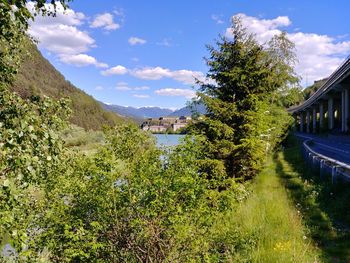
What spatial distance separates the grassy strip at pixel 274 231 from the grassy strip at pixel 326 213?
0.92ft

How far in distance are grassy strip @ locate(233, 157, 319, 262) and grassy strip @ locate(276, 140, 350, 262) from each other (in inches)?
11.0

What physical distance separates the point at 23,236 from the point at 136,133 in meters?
5.14

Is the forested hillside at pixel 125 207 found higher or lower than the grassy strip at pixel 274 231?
higher

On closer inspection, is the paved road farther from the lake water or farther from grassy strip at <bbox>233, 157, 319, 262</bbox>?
the lake water

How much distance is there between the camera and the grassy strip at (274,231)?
293 inches

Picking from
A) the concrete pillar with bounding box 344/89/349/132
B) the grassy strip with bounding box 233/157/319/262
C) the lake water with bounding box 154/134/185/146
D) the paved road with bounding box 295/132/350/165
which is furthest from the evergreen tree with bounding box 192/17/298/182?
the concrete pillar with bounding box 344/89/349/132

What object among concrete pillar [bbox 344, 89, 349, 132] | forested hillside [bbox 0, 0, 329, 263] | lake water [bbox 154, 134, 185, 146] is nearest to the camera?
forested hillside [bbox 0, 0, 329, 263]

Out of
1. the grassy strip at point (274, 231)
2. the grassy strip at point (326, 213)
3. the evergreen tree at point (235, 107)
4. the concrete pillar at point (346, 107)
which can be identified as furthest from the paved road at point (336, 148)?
the grassy strip at point (274, 231)

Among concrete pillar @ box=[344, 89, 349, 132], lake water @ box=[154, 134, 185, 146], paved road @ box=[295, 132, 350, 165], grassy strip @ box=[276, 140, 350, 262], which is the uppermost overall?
concrete pillar @ box=[344, 89, 349, 132]

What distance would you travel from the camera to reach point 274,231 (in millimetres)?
9086

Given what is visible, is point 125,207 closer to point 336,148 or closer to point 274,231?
point 274,231

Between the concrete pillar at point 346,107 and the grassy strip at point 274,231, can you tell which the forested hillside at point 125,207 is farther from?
the concrete pillar at point 346,107

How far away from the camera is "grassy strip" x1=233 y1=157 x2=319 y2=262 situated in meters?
7.44

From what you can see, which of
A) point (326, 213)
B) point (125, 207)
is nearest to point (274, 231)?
point (326, 213)
